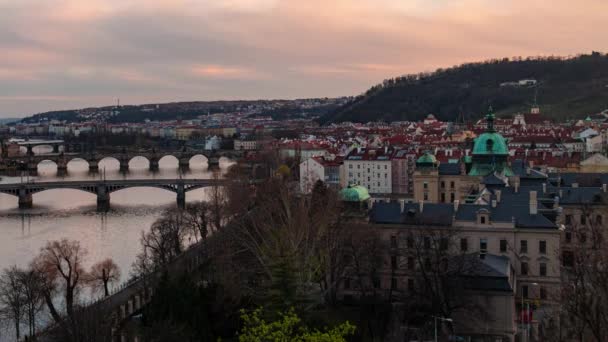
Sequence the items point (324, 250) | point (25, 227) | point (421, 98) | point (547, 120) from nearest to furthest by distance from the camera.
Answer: point (324, 250), point (25, 227), point (547, 120), point (421, 98)

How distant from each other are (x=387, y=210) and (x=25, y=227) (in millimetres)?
21902

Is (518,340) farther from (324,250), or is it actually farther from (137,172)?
(137,172)

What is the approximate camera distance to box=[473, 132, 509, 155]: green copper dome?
33000mm

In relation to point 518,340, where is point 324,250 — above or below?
above

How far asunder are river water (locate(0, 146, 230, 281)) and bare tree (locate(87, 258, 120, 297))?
1538mm

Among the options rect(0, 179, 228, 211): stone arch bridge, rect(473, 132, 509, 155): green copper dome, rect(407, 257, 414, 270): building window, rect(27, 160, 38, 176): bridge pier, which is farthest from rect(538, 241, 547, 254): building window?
rect(27, 160, 38, 176): bridge pier

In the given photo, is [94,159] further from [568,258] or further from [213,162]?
[568,258]

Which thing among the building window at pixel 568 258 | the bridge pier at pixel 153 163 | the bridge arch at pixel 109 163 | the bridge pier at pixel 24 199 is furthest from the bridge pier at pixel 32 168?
the building window at pixel 568 258

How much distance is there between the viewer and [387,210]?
23609 mm

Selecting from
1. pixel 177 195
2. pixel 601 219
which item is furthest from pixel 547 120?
pixel 601 219

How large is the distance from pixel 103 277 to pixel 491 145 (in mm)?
18137

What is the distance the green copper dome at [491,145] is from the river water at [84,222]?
15.5 m

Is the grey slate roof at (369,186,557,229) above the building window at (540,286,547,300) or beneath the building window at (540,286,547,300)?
above

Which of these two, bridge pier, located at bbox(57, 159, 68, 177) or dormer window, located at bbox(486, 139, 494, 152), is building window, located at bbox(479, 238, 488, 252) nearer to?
dormer window, located at bbox(486, 139, 494, 152)
